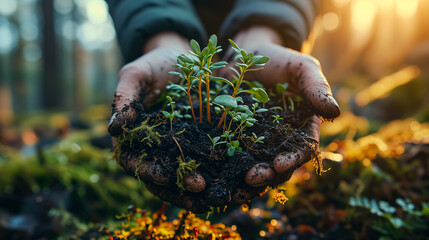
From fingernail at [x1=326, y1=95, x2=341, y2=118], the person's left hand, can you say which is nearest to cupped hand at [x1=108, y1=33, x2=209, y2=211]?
the person's left hand

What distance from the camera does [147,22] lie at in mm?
2311

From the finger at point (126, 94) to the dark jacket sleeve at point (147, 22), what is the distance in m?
0.72

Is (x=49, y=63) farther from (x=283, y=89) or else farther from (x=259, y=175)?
(x=259, y=175)

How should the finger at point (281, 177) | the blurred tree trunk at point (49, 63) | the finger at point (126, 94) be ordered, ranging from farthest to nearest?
the blurred tree trunk at point (49, 63) < the finger at point (126, 94) < the finger at point (281, 177)

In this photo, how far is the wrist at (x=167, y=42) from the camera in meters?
2.27

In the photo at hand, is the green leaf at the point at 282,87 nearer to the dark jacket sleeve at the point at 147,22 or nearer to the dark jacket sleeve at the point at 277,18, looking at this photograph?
the dark jacket sleeve at the point at 277,18

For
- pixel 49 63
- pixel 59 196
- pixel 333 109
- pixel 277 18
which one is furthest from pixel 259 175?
pixel 49 63

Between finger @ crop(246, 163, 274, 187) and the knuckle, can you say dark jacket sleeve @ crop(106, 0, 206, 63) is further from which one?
finger @ crop(246, 163, 274, 187)

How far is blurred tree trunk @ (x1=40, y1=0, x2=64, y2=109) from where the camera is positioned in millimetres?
10726

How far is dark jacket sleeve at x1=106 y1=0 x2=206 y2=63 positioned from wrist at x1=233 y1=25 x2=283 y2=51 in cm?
40

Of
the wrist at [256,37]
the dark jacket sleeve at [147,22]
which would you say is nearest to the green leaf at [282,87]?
the wrist at [256,37]

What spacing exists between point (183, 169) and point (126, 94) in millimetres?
649

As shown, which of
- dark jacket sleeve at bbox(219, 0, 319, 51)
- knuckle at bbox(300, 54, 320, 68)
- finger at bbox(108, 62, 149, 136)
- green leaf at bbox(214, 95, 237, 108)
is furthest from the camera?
dark jacket sleeve at bbox(219, 0, 319, 51)

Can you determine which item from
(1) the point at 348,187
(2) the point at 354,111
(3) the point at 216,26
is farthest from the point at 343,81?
(1) the point at 348,187
